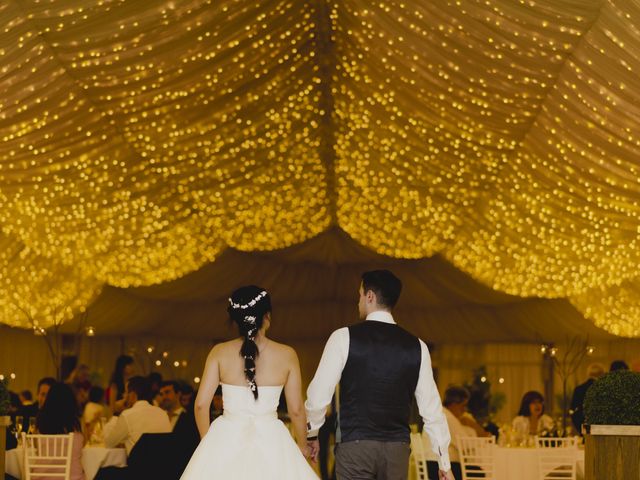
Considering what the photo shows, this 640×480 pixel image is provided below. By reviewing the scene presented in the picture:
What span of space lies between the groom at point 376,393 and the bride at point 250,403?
241mm

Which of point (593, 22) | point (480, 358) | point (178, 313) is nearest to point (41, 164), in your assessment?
point (593, 22)

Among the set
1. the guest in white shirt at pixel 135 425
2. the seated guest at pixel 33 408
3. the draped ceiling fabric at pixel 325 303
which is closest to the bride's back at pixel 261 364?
the guest in white shirt at pixel 135 425

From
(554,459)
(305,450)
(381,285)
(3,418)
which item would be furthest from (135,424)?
(381,285)

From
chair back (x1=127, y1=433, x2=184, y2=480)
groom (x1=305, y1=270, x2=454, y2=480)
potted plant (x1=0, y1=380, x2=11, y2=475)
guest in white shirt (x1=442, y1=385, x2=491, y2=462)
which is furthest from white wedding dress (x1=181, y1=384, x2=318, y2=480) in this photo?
guest in white shirt (x1=442, y1=385, x2=491, y2=462)

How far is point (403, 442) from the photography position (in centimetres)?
465

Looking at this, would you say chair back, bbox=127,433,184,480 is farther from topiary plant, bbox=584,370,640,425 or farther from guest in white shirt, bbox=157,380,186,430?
topiary plant, bbox=584,370,640,425

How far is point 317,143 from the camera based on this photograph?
44.4 ft

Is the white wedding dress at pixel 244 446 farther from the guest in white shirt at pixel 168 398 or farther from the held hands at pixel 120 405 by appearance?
the guest in white shirt at pixel 168 398

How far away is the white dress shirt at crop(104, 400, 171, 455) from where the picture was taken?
9344 mm

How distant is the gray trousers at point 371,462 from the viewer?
4.57 m

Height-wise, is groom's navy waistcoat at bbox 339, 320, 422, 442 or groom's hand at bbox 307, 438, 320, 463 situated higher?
groom's navy waistcoat at bbox 339, 320, 422, 442

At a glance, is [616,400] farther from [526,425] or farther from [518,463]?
[526,425]

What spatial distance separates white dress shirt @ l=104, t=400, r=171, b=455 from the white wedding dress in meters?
4.51

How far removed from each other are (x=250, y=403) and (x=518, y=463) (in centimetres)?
544
